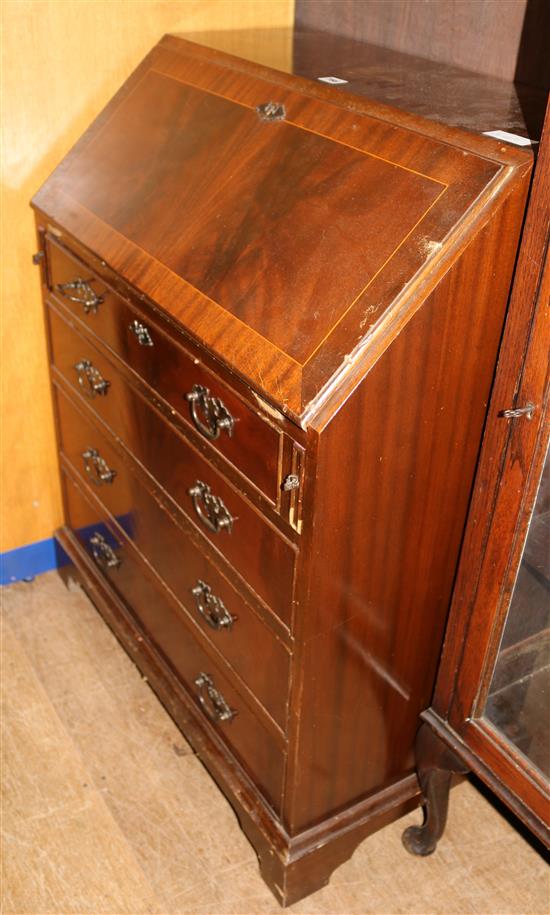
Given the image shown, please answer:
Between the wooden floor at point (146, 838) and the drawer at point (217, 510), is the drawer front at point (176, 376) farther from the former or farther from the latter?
the wooden floor at point (146, 838)

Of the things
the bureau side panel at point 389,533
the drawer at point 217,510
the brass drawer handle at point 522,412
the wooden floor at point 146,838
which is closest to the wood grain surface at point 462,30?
the bureau side panel at point 389,533

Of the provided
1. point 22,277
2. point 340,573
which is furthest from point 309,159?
point 22,277

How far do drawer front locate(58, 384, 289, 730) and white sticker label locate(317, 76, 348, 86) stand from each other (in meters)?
0.84

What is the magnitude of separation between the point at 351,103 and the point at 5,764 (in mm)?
1525

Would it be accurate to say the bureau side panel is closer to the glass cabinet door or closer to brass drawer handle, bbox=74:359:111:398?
the glass cabinet door

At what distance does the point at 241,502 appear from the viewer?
148 cm

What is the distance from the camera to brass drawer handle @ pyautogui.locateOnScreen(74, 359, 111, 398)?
6.31 feet

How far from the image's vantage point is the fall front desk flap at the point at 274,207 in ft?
4.08

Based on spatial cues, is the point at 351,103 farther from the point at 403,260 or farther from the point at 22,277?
the point at 22,277

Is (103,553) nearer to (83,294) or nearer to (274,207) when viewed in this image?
(83,294)

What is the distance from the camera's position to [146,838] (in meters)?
1.87

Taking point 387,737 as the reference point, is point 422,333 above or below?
above

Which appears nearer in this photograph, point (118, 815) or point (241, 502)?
point (241, 502)

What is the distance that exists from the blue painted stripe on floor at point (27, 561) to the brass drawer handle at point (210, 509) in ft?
3.34
